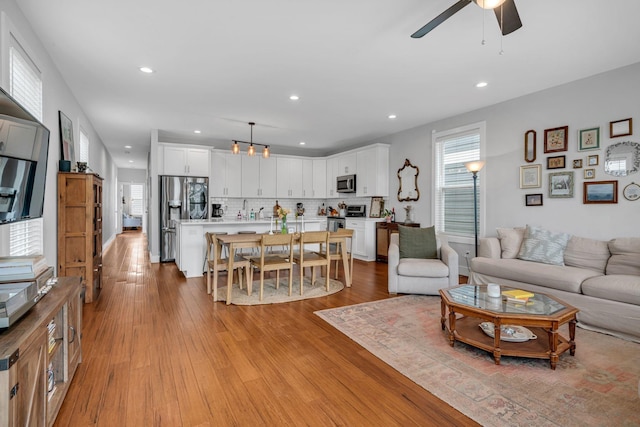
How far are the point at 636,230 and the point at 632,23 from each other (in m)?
2.12

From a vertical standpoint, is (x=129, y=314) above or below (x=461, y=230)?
below

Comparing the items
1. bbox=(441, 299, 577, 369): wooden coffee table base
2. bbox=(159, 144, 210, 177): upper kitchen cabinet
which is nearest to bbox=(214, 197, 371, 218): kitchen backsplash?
bbox=(159, 144, 210, 177): upper kitchen cabinet

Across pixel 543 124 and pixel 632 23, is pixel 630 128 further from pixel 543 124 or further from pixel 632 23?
pixel 632 23

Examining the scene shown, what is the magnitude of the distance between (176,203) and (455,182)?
543cm

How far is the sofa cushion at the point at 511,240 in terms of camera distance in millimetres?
4262

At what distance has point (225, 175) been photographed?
744 cm

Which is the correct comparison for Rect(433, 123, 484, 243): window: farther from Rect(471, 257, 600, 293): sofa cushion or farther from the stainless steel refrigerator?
the stainless steel refrigerator

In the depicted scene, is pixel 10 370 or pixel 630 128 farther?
pixel 630 128

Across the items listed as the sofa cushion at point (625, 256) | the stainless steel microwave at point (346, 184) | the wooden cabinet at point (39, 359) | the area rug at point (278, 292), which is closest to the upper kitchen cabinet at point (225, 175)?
the stainless steel microwave at point (346, 184)

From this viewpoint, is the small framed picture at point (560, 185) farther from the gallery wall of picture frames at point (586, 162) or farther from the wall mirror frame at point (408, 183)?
the wall mirror frame at point (408, 183)

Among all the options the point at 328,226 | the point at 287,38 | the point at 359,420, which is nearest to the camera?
the point at 359,420

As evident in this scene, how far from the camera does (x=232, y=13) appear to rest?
2576mm

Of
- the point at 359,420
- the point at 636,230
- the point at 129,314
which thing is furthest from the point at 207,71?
the point at 636,230

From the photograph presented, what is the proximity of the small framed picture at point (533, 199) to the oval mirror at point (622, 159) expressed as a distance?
764 mm
